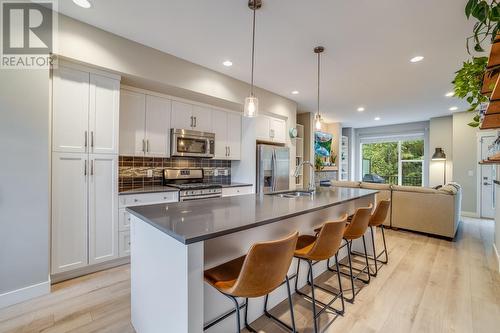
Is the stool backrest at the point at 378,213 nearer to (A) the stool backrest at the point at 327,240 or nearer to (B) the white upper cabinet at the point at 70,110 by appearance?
(A) the stool backrest at the point at 327,240

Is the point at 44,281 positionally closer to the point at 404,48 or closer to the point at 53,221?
the point at 53,221

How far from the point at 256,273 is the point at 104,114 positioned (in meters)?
2.50

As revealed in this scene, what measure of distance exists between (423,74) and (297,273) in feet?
11.6

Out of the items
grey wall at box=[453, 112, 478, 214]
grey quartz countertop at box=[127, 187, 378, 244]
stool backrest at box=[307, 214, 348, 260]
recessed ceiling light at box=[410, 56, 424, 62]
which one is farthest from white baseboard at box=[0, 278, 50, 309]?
grey wall at box=[453, 112, 478, 214]

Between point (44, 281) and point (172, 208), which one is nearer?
point (172, 208)

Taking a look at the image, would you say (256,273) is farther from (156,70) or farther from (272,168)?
(272,168)

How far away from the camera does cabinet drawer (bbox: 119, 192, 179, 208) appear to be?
277 cm

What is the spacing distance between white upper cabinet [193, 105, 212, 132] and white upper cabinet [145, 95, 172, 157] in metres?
0.44

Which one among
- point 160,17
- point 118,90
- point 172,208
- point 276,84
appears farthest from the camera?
point 276,84

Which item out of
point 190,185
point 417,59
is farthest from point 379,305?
point 417,59

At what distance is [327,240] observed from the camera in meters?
1.68

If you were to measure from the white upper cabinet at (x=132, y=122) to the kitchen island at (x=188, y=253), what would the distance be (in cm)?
168

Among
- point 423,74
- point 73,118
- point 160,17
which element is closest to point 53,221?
point 73,118

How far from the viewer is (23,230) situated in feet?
6.68
